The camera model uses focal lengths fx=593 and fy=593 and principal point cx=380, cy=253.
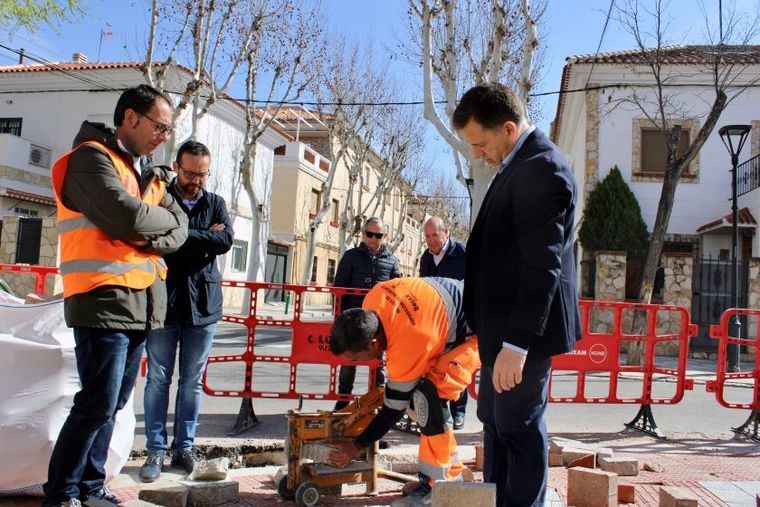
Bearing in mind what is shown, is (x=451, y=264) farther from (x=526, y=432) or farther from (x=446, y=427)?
(x=526, y=432)

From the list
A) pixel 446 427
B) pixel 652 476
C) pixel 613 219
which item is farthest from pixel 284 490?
pixel 613 219

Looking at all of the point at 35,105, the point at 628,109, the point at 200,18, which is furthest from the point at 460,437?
the point at 35,105

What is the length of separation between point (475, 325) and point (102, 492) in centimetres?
195

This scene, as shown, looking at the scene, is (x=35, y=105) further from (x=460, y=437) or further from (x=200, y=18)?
(x=460, y=437)

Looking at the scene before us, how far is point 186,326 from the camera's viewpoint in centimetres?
393

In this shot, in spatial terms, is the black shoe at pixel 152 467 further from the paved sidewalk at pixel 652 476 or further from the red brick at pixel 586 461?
the red brick at pixel 586 461

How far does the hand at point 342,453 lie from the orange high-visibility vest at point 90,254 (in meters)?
1.38

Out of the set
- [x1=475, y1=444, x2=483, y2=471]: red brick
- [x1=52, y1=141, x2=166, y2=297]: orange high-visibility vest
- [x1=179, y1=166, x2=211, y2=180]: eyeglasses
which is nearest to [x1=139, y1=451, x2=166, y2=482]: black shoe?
[x1=52, y1=141, x2=166, y2=297]: orange high-visibility vest

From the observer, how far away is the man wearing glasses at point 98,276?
8.33ft

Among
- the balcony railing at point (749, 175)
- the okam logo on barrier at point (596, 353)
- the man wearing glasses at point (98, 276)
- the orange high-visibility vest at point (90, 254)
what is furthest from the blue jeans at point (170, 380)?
the balcony railing at point (749, 175)

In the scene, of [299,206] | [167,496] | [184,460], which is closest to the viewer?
[167,496]

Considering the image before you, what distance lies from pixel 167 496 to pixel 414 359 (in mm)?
1465

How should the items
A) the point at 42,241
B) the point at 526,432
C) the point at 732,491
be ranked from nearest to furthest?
the point at 526,432, the point at 732,491, the point at 42,241

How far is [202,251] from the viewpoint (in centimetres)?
398
